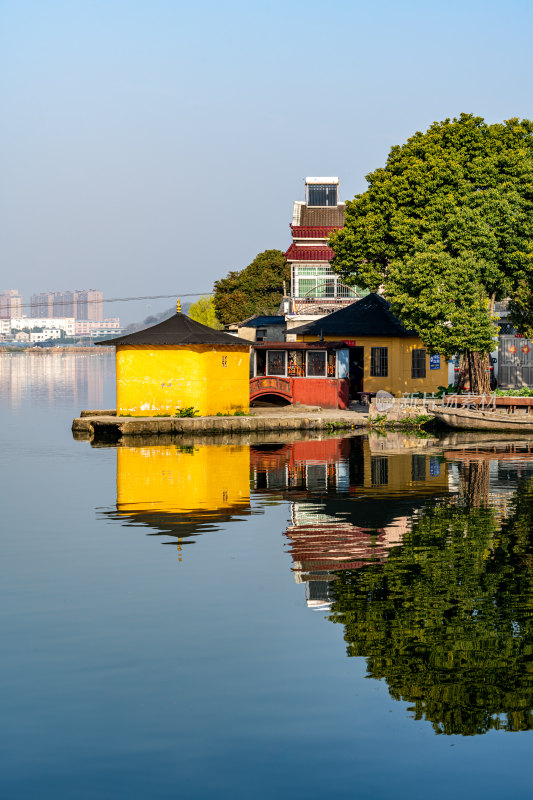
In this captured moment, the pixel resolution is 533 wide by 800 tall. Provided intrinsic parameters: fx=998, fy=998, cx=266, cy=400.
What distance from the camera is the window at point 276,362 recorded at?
4866cm

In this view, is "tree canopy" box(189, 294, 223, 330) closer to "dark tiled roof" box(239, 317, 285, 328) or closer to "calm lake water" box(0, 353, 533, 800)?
"dark tiled roof" box(239, 317, 285, 328)

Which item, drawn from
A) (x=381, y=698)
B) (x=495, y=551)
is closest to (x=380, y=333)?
(x=495, y=551)

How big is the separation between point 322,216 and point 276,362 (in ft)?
82.0

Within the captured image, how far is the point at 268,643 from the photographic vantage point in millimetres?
12516

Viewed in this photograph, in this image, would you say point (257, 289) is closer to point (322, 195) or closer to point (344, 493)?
point (322, 195)

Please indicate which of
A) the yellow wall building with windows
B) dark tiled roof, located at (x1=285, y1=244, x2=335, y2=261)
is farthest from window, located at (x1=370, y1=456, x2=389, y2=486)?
dark tiled roof, located at (x1=285, y1=244, x2=335, y2=261)

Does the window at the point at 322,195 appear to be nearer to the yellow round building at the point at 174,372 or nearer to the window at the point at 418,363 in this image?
the window at the point at 418,363

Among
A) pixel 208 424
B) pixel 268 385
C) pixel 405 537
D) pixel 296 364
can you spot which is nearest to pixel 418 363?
pixel 296 364

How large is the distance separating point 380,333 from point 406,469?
22.8 metres

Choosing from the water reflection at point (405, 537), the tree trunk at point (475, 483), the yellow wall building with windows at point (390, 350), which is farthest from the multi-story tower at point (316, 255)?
the tree trunk at point (475, 483)

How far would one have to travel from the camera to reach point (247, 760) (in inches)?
357

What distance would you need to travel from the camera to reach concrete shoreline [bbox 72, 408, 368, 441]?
132 ft

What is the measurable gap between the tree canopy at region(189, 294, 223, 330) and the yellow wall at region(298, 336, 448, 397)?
2409 inches

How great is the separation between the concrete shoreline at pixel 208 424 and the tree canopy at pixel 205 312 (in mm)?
70282
